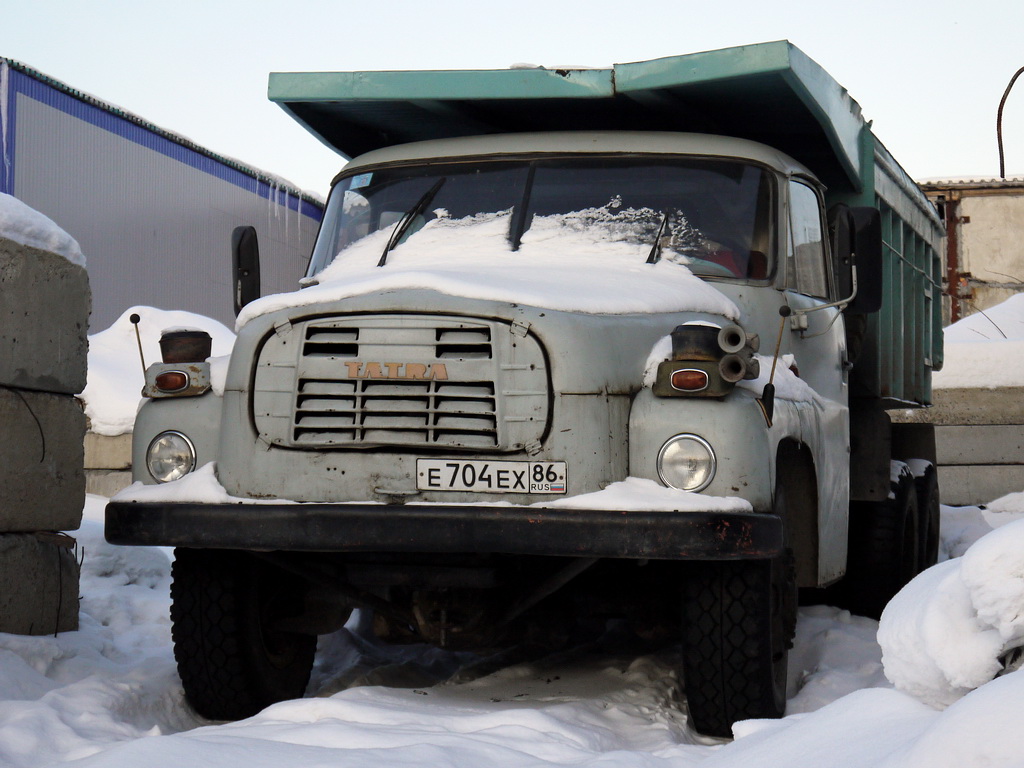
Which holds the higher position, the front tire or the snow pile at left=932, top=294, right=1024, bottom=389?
the snow pile at left=932, top=294, right=1024, bottom=389

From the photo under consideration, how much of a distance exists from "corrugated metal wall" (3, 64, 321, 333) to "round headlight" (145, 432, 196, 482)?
583 inches

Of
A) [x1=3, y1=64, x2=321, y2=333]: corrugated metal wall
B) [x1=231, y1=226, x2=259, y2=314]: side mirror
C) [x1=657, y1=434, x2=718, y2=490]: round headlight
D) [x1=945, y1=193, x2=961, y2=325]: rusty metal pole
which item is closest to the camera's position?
→ [x1=657, y1=434, x2=718, y2=490]: round headlight

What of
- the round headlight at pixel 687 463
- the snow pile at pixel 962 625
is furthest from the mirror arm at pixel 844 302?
the snow pile at pixel 962 625

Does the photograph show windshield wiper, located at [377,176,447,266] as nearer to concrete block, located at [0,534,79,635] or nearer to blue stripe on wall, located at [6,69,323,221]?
concrete block, located at [0,534,79,635]

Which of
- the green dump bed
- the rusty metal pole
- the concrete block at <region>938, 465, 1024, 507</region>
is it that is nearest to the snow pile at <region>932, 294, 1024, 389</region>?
the concrete block at <region>938, 465, 1024, 507</region>

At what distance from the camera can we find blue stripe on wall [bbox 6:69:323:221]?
19500mm

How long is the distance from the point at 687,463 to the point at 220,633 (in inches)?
75.1

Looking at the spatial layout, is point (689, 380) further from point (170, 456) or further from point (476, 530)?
point (170, 456)

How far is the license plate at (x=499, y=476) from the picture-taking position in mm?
4195

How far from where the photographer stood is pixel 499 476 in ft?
13.8

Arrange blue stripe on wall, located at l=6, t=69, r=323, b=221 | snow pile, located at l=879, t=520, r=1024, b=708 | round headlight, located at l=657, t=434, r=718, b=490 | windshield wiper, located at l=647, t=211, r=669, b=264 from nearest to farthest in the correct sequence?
snow pile, located at l=879, t=520, r=1024, b=708 → round headlight, located at l=657, t=434, r=718, b=490 → windshield wiper, located at l=647, t=211, r=669, b=264 → blue stripe on wall, located at l=6, t=69, r=323, b=221

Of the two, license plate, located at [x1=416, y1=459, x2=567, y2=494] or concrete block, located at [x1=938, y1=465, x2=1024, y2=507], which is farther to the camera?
concrete block, located at [x1=938, y1=465, x2=1024, y2=507]

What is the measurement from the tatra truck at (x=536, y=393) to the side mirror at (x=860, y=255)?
0.4 inches

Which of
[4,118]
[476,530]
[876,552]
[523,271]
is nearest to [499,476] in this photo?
[476,530]
